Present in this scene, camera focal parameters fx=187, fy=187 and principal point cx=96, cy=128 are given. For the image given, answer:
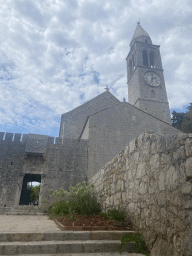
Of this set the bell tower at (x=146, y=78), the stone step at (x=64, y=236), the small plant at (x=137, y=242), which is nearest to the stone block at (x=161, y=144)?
the small plant at (x=137, y=242)

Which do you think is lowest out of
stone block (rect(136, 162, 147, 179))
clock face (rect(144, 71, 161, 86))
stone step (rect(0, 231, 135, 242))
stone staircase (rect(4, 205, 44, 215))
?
stone staircase (rect(4, 205, 44, 215))

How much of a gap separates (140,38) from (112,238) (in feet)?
105

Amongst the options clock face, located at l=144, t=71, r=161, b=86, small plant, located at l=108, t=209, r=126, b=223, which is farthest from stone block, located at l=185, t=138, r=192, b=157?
clock face, located at l=144, t=71, r=161, b=86

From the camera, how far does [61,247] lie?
8.84ft

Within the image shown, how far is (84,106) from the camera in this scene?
732 inches

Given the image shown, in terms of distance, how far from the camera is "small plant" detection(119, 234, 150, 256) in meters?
2.78

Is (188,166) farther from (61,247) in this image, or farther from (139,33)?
(139,33)

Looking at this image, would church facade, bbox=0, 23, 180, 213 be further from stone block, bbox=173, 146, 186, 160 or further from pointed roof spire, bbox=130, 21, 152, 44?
pointed roof spire, bbox=130, 21, 152, 44

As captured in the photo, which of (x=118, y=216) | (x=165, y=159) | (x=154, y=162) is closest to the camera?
(x=165, y=159)

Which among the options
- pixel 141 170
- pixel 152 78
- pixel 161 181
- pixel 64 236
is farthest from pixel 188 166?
pixel 152 78

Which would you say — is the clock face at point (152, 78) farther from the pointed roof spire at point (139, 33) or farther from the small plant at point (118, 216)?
the small plant at point (118, 216)

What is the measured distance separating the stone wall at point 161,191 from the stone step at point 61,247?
0.56 m

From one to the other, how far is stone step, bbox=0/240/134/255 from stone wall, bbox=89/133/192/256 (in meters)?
0.56

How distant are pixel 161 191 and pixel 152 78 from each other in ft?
85.5
